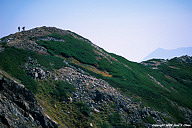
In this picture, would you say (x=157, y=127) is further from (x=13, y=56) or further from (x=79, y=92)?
(x=13, y=56)

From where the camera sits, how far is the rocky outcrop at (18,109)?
12459mm

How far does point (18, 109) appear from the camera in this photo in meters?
14.3

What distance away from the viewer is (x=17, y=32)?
51688 millimetres

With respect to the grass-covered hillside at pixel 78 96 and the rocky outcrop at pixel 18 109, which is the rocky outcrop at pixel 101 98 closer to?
the grass-covered hillside at pixel 78 96

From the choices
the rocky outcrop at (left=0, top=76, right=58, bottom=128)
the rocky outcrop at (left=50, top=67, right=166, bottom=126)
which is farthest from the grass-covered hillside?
the rocky outcrop at (left=0, top=76, right=58, bottom=128)

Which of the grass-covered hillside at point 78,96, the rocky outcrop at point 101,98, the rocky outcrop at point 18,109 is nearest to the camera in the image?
the rocky outcrop at point 18,109

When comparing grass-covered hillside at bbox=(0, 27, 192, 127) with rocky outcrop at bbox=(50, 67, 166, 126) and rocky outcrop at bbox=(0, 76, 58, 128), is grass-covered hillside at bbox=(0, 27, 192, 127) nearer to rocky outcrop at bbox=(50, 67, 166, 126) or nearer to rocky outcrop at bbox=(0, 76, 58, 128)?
rocky outcrop at bbox=(50, 67, 166, 126)

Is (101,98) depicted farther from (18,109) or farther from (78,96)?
(18,109)

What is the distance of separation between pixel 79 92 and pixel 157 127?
1627 cm

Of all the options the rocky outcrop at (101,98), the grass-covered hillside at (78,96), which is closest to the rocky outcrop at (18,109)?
the grass-covered hillside at (78,96)

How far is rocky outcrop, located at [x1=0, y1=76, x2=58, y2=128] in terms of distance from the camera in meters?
12.5

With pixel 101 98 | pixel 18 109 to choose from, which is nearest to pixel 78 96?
pixel 101 98

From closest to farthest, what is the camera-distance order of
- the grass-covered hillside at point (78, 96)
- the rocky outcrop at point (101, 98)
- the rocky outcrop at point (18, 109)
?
the rocky outcrop at point (18, 109) < the grass-covered hillside at point (78, 96) < the rocky outcrop at point (101, 98)

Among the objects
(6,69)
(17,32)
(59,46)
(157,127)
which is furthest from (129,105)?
(17,32)
